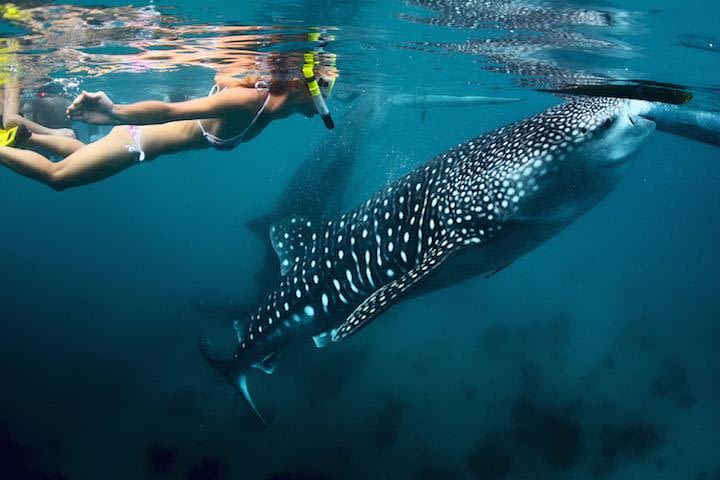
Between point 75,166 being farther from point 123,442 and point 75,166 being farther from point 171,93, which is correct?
point 171,93

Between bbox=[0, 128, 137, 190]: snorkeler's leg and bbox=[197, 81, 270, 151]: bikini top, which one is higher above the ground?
bbox=[197, 81, 270, 151]: bikini top

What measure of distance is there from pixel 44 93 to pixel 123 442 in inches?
392

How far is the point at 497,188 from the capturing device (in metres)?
4.96

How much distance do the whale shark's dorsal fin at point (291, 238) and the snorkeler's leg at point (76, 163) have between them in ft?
7.37

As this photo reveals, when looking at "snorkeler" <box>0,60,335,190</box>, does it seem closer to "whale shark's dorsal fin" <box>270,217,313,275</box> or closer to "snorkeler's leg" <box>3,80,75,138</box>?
"snorkeler's leg" <box>3,80,75,138</box>

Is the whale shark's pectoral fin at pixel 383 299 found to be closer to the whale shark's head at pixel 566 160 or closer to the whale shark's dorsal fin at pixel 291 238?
the whale shark's head at pixel 566 160

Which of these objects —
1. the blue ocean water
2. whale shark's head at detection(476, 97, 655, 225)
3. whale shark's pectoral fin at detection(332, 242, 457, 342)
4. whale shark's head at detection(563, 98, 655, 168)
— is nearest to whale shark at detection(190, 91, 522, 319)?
the blue ocean water

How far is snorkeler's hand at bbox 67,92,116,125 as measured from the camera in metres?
5.52

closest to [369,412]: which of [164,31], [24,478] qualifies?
[24,478]

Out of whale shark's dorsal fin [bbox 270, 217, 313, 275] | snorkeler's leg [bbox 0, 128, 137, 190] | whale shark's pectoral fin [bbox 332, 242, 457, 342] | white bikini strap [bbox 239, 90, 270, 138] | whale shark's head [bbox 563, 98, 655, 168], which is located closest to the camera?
whale shark's pectoral fin [bbox 332, 242, 457, 342]

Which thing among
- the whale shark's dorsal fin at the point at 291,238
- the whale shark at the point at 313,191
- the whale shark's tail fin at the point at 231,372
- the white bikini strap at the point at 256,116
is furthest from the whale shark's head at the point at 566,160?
the whale shark at the point at 313,191

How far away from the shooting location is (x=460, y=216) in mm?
5125

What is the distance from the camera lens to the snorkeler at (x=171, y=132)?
6.14 m

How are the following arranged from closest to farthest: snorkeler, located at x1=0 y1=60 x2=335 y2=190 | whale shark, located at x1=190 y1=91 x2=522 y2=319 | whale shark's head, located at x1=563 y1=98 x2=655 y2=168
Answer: whale shark's head, located at x1=563 y1=98 x2=655 y2=168 → snorkeler, located at x1=0 y1=60 x2=335 y2=190 → whale shark, located at x1=190 y1=91 x2=522 y2=319
